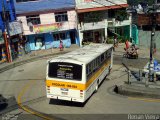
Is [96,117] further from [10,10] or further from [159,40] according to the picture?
[10,10]

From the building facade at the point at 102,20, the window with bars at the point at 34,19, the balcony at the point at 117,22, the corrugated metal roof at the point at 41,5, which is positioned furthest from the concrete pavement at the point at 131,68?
the corrugated metal roof at the point at 41,5

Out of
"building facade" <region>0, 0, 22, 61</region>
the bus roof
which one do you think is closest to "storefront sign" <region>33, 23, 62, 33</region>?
"building facade" <region>0, 0, 22, 61</region>

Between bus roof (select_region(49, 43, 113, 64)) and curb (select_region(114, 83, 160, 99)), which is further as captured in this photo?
curb (select_region(114, 83, 160, 99))

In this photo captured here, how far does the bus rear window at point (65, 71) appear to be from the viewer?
54.1 feet

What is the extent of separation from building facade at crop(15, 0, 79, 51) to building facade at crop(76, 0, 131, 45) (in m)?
1.39

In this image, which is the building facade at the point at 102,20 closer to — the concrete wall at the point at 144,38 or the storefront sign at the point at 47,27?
the concrete wall at the point at 144,38

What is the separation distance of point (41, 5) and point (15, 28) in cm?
537

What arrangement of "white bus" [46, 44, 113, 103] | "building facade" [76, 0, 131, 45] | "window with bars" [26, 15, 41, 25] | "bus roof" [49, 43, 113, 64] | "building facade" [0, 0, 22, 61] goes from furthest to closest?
"building facade" [76, 0, 131, 45] → "window with bars" [26, 15, 41, 25] → "building facade" [0, 0, 22, 61] → "bus roof" [49, 43, 113, 64] → "white bus" [46, 44, 113, 103]

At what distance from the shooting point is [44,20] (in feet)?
124

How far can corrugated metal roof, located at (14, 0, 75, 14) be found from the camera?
120 ft

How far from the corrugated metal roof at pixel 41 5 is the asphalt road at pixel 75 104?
14.1 metres

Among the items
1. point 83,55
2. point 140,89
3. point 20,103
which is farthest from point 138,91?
point 20,103

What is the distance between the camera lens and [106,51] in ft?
73.7

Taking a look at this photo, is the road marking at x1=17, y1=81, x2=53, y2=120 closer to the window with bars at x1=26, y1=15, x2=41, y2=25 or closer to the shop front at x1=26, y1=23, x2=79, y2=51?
the shop front at x1=26, y1=23, x2=79, y2=51
